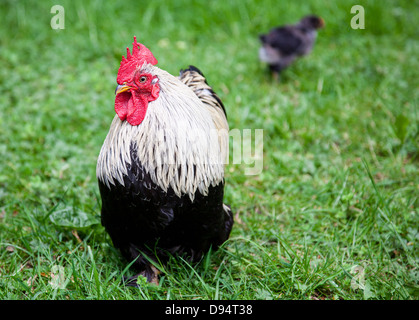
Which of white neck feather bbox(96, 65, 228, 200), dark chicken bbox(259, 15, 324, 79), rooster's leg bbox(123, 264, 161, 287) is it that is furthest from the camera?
dark chicken bbox(259, 15, 324, 79)

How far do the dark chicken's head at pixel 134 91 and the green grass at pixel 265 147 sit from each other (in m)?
0.99

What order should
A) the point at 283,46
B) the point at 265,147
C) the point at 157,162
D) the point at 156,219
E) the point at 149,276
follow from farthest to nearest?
Answer: 1. the point at 283,46
2. the point at 265,147
3. the point at 149,276
4. the point at 156,219
5. the point at 157,162

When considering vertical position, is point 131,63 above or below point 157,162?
above

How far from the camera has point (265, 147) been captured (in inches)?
167

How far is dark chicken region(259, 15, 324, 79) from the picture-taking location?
544 centimetres

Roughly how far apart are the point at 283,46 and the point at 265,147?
6.19 feet

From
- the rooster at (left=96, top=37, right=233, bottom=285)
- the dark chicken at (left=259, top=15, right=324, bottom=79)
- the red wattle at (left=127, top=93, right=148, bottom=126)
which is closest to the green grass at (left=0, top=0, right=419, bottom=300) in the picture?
the dark chicken at (left=259, top=15, right=324, bottom=79)

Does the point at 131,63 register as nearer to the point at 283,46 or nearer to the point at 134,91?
the point at 134,91

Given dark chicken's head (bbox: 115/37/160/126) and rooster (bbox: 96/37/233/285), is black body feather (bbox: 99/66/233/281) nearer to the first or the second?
rooster (bbox: 96/37/233/285)

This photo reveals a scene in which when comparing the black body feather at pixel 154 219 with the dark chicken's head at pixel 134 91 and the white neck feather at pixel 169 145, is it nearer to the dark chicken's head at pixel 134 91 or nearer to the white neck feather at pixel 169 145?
the white neck feather at pixel 169 145

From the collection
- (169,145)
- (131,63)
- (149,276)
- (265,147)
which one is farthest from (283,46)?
(149,276)

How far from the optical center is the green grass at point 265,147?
2621mm

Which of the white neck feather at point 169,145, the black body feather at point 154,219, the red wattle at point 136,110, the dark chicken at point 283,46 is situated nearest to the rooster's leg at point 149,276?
the black body feather at point 154,219

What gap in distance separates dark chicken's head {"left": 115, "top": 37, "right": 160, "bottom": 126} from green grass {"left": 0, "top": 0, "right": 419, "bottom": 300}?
3.26ft
